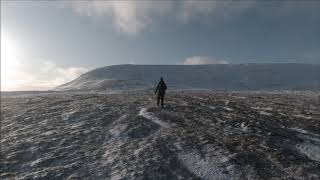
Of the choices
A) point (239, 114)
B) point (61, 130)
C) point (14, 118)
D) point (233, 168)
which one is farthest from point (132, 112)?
point (233, 168)

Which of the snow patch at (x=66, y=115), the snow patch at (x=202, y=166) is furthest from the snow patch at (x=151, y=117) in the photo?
the snow patch at (x=66, y=115)

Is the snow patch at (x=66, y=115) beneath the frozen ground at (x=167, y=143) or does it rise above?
above

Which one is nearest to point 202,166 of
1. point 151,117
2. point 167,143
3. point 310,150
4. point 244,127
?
point 167,143

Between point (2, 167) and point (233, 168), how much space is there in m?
13.0

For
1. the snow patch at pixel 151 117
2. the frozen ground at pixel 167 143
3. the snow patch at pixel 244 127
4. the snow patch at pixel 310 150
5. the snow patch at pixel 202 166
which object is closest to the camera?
the snow patch at pixel 202 166

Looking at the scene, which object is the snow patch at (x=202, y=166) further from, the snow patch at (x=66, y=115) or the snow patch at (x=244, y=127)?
the snow patch at (x=66, y=115)

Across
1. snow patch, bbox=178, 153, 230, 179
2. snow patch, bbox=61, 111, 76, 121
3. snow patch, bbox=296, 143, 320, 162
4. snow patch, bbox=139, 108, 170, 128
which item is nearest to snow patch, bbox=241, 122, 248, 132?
snow patch, bbox=296, 143, 320, 162

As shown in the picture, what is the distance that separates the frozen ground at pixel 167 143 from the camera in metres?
19.6

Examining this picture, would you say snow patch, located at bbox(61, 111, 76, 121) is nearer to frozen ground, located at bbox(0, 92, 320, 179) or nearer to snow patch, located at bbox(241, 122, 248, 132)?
frozen ground, located at bbox(0, 92, 320, 179)

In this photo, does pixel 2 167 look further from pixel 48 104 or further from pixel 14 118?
pixel 48 104

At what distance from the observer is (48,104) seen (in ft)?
137

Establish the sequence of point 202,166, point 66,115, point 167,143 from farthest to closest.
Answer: point 66,115, point 167,143, point 202,166

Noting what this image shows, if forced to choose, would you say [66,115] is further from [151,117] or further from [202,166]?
[202,166]

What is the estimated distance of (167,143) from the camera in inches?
909
